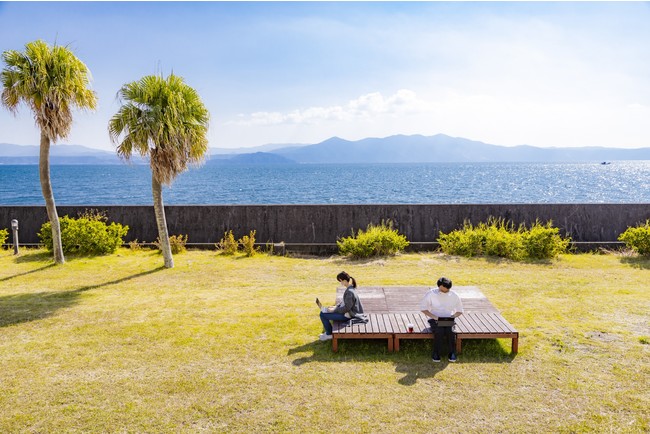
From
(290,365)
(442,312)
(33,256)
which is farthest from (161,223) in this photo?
(442,312)

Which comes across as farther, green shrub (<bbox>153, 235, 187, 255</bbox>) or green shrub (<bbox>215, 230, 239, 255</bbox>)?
green shrub (<bbox>153, 235, 187, 255</bbox>)

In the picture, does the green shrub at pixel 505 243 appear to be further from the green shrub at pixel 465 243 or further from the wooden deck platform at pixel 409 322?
the wooden deck platform at pixel 409 322

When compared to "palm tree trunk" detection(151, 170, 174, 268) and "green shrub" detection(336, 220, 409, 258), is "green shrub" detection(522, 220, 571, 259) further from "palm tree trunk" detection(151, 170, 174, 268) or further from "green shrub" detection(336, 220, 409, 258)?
"palm tree trunk" detection(151, 170, 174, 268)

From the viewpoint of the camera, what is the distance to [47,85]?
14.8 meters

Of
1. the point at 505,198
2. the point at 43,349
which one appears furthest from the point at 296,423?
the point at 505,198

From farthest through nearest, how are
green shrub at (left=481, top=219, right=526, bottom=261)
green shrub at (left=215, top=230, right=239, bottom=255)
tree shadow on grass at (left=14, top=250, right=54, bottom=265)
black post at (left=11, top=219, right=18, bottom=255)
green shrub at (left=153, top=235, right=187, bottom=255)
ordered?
green shrub at (left=153, top=235, right=187, bottom=255) → black post at (left=11, top=219, right=18, bottom=255) → green shrub at (left=215, top=230, right=239, bottom=255) → tree shadow on grass at (left=14, top=250, right=54, bottom=265) → green shrub at (left=481, top=219, right=526, bottom=261)

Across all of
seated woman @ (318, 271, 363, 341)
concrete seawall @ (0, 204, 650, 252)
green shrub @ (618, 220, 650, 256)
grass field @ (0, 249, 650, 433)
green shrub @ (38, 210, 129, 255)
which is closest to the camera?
grass field @ (0, 249, 650, 433)

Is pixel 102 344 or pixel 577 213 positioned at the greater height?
pixel 577 213

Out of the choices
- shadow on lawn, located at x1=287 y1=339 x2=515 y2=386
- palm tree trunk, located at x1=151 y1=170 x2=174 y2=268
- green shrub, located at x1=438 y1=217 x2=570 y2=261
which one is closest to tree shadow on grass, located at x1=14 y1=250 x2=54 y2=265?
palm tree trunk, located at x1=151 y1=170 x2=174 y2=268

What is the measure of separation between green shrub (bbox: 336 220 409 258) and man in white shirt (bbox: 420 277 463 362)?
355 inches

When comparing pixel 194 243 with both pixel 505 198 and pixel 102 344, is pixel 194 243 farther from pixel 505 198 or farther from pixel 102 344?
pixel 505 198

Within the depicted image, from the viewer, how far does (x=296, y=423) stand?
6.29 metres

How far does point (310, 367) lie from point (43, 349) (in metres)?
5.02

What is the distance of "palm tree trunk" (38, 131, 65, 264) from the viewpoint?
1591 cm
